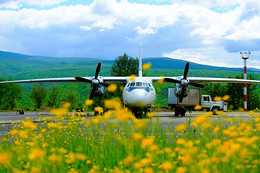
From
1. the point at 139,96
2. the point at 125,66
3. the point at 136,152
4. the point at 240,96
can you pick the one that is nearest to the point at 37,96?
the point at 125,66

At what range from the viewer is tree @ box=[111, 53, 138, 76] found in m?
62.8

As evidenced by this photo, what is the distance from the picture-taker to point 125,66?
64188mm

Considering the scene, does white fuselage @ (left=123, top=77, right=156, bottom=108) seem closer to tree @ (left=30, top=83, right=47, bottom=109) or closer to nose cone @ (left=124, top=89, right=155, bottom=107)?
nose cone @ (left=124, top=89, right=155, bottom=107)

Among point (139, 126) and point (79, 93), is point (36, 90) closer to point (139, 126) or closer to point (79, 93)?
point (79, 93)

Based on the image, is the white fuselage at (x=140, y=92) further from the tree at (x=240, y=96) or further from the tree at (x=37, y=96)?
the tree at (x=240, y=96)

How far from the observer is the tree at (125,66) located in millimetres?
62844

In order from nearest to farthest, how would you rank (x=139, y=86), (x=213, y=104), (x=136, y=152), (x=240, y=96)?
(x=136, y=152) < (x=139, y=86) < (x=213, y=104) < (x=240, y=96)

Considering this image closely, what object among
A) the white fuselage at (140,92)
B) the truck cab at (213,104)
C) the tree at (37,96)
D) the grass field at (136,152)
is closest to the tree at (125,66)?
the tree at (37,96)

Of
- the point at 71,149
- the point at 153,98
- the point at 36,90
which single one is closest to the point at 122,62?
the point at 36,90

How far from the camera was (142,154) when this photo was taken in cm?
495

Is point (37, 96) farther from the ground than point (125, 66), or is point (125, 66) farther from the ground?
point (125, 66)

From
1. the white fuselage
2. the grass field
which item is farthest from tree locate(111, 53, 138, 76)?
the grass field

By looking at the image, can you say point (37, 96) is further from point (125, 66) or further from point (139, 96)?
point (139, 96)

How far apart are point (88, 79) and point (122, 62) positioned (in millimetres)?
39674
